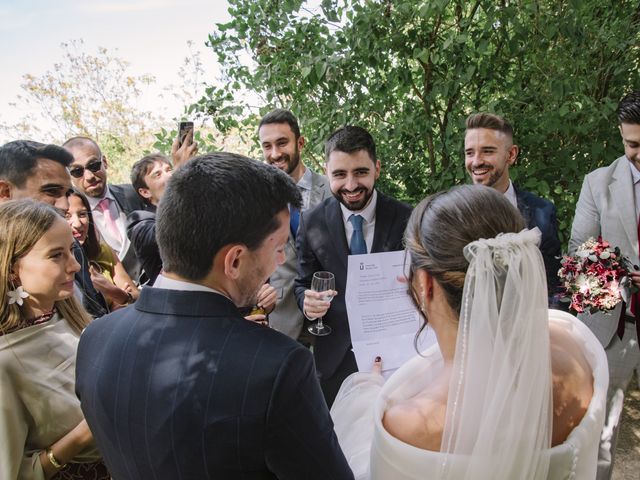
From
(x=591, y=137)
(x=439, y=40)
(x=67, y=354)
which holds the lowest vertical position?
(x=67, y=354)

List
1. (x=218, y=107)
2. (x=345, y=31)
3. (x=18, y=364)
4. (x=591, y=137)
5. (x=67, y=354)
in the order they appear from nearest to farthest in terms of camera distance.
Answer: (x=18, y=364)
(x=67, y=354)
(x=345, y=31)
(x=591, y=137)
(x=218, y=107)

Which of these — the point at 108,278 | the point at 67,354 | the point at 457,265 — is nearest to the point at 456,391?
the point at 457,265

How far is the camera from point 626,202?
11.9 feet

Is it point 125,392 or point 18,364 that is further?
point 18,364

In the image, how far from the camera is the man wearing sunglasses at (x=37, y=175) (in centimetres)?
276

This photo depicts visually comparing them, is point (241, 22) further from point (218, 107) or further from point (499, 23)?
point (499, 23)

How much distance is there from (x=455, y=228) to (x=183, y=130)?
6.26 ft

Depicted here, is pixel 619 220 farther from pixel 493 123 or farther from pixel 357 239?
pixel 357 239

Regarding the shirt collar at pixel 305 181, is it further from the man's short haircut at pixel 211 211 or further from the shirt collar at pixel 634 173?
the man's short haircut at pixel 211 211

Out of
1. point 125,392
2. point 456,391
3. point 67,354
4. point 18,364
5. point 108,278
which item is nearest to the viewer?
point 125,392

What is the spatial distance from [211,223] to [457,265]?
80 cm

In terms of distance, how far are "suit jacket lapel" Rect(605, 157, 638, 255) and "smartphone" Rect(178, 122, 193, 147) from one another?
3.19 m

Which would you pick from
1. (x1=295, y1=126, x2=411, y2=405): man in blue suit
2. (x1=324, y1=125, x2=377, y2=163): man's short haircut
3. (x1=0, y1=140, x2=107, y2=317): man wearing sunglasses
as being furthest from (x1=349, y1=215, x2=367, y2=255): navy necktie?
(x1=0, y1=140, x2=107, y2=317): man wearing sunglasses

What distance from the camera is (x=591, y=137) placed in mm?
4570
